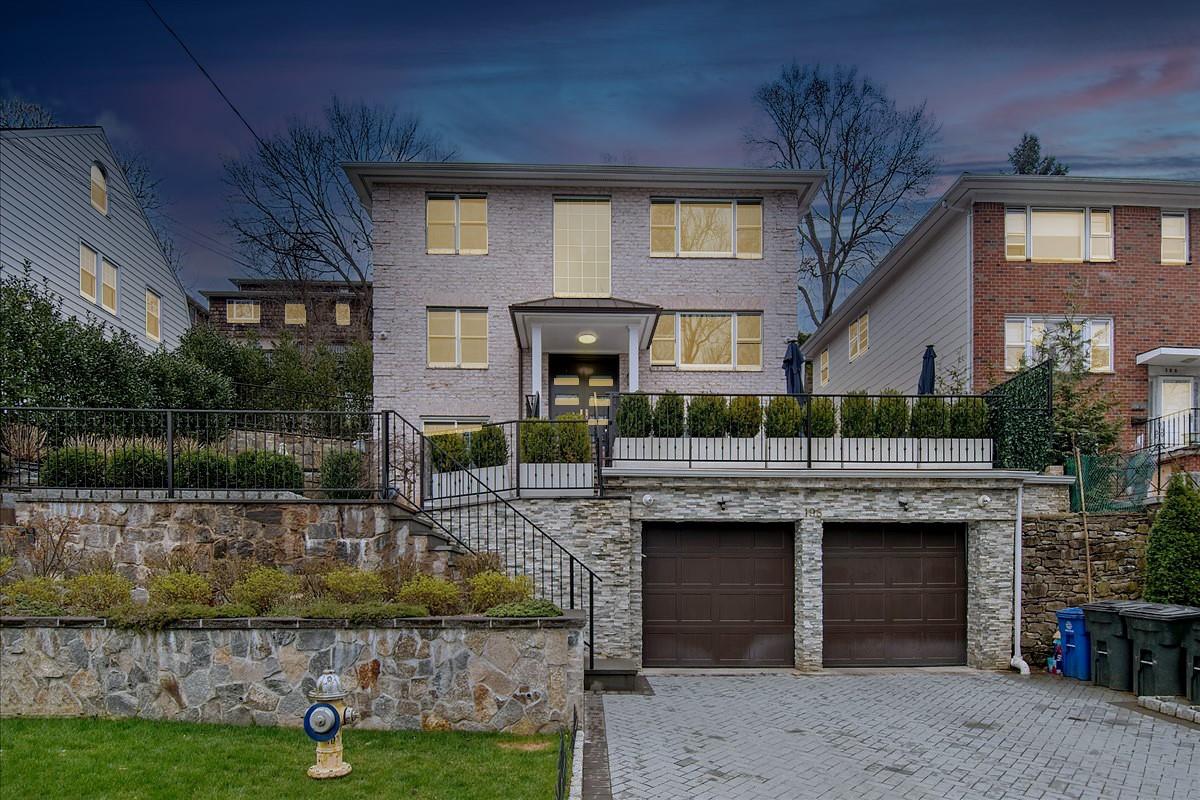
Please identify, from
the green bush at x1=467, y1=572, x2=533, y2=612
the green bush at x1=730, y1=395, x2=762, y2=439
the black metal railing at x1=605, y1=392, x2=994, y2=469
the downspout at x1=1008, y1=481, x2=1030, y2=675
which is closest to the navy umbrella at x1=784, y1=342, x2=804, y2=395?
the black metal railing at x1=605, y1=392, x2=994, y2=469

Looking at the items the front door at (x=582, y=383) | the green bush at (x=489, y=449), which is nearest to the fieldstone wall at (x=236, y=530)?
the green bush at (x=489, y=449)

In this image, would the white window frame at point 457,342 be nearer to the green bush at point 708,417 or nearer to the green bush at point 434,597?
the green bush at point 708,417

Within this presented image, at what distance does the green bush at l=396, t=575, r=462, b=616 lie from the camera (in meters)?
7.79

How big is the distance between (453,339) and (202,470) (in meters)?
7.80

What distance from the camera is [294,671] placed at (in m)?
7.21

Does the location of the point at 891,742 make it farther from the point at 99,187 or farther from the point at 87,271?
the point at 99,187

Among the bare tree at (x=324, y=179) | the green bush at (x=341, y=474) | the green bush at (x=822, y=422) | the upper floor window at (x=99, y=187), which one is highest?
the bare tree at (x=324, y=179)

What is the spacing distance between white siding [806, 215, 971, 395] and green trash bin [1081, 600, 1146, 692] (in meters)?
6.54

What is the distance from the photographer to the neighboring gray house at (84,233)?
649 inches

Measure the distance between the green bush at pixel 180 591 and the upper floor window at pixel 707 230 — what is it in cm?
Result: 1258

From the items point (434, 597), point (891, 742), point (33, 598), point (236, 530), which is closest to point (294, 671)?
point (434, 597)

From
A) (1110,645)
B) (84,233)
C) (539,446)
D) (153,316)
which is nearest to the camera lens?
(1110,645)

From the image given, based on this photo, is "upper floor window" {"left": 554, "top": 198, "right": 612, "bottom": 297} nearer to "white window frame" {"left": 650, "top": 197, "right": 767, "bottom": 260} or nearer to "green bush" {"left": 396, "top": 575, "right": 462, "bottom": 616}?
"white window frame" {"left": 650, "top": 197, "right": 767, "bottom": 260}

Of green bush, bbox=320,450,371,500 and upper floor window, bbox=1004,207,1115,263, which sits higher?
upper floor window, bbox=1004,207,1115,263
